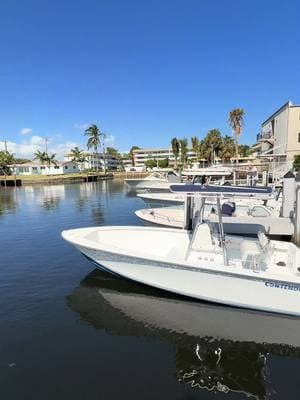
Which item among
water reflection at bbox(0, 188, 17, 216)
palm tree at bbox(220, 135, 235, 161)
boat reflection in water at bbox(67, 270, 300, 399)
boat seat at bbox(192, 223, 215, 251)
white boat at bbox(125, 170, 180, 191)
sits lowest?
water reflection at bbox(0, 188, 17, 216)

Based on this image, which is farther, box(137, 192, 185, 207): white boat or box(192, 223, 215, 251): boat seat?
box(137, 192, 185, 207): white boat

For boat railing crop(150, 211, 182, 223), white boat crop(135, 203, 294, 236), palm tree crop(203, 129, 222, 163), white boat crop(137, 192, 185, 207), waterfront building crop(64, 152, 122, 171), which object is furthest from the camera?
waterfront building crop(64, 152, 122, 171)

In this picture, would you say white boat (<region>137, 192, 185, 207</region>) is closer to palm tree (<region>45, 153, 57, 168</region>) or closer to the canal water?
the canal water

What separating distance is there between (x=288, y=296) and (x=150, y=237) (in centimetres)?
519

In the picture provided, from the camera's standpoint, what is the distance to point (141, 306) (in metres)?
9.34

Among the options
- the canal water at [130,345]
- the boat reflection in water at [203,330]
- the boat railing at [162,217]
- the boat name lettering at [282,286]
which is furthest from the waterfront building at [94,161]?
the boat name lettering at [282,286]

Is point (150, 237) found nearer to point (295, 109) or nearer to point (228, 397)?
point (228, 397)

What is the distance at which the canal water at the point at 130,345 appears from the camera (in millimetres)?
6188

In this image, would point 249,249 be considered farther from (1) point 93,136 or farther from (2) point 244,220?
(1) point 93,136

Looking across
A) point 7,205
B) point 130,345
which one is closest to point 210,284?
point 130,345

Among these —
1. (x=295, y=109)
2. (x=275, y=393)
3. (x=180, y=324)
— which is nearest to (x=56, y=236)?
(x=180, y=324)

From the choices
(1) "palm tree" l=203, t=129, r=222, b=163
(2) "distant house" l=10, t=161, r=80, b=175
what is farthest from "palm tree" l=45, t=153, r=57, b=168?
(1) "palm tree" l=203, t=129, r=222, b=163

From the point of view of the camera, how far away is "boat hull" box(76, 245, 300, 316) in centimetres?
802

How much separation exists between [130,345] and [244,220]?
1064cm
